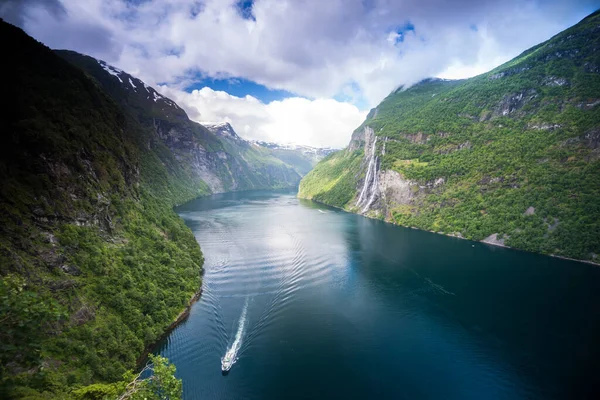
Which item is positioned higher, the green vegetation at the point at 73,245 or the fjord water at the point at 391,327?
the green vegetation at the point at 73,245

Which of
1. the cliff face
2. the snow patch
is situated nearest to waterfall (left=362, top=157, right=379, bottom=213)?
the cliff face

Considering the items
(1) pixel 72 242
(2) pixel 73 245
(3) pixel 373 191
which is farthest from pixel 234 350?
(3) pixel 373 191

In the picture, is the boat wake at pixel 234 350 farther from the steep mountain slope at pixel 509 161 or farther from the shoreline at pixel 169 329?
the steep mountain slope at pixel 509 161

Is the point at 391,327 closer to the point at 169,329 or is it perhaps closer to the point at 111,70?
the point at 169,329

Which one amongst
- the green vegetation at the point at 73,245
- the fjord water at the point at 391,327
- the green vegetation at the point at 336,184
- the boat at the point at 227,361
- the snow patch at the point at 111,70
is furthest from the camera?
the snow patch at the point at 111,70

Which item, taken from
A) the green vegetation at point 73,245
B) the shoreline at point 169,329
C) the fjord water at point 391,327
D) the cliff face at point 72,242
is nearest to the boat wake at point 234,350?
the fjord water at point 391,327

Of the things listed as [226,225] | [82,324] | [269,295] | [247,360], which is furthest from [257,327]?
[226,225]

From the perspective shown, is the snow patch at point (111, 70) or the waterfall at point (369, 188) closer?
the waterfall at point (369, 188)

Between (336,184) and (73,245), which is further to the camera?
(336,184)
